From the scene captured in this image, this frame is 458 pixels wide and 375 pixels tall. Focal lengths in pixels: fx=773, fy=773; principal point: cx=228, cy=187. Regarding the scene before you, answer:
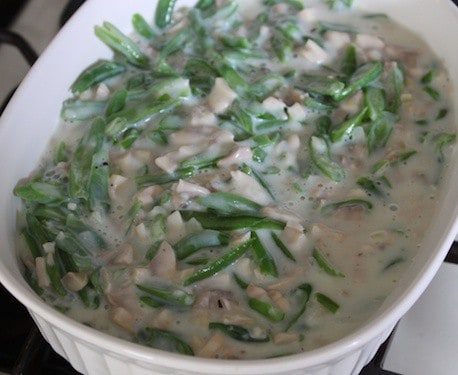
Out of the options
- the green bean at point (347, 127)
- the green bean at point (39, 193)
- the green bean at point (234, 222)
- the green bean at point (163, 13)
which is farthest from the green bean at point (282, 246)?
the green bean at point (163, 13)

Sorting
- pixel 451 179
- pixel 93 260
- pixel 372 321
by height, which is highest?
pixel 93 260

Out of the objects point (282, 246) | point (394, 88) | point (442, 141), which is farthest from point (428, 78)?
point (282, 246)

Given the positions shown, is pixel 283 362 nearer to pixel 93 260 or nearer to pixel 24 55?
pixel 93 260

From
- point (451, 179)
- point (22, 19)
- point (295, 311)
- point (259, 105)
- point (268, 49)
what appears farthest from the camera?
point (22, 19)

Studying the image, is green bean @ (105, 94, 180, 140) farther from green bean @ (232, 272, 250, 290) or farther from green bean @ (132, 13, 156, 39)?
green bean @ (232, 272, 250, 290)

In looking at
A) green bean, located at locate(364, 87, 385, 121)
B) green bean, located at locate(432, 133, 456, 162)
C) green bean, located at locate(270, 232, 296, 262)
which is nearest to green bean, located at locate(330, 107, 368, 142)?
green bean, located at locate(364, 87, 385, 121)

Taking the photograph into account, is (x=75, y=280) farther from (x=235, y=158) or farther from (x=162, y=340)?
(x=235, y=158)

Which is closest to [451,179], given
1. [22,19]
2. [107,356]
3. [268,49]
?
[268,49]
